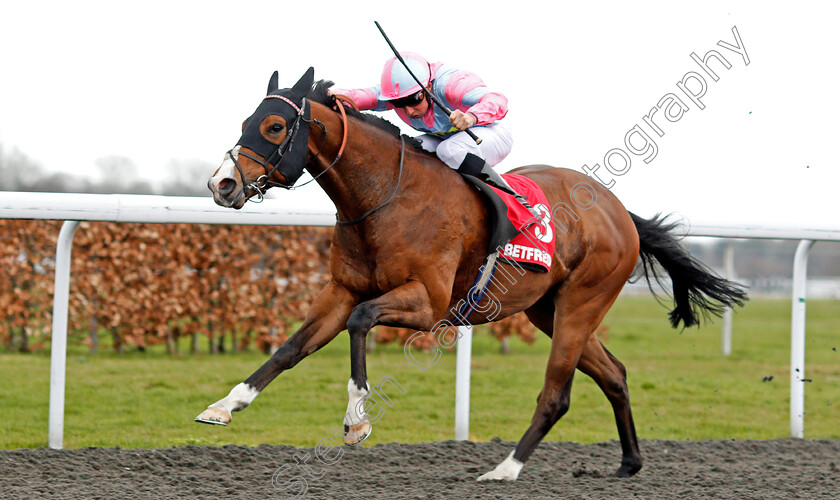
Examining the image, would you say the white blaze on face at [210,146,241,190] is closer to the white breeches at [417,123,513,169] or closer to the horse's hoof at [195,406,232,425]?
the horse's hoof at [195,406,232,425]

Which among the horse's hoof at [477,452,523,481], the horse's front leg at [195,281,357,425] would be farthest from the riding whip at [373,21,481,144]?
the horse's hoof at [477,452,523,481]

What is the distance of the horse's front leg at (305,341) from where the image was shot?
3.11 meters

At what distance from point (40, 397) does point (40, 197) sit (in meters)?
2.54

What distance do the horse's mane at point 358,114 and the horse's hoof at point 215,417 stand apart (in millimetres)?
1259

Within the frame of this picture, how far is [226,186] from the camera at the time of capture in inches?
118

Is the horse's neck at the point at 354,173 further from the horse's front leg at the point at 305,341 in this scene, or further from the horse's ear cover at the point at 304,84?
the horse's front leg at the point at 305,341

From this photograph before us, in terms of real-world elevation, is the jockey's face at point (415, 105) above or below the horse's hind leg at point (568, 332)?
above

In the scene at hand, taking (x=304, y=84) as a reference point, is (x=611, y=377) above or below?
below

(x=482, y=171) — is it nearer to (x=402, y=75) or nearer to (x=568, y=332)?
(x=402, y=75)

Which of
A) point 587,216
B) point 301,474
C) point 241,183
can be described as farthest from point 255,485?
point 587,216

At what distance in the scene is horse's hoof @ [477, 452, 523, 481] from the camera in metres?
3.85

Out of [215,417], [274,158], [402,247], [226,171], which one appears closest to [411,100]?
[402,247]

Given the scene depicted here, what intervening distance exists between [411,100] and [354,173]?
492 millimetres

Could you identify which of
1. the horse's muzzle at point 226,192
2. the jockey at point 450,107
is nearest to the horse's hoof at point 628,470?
the jockey at point 450,107
